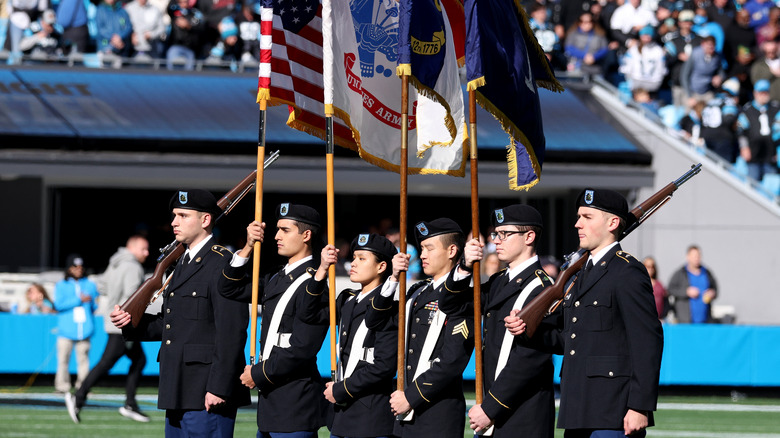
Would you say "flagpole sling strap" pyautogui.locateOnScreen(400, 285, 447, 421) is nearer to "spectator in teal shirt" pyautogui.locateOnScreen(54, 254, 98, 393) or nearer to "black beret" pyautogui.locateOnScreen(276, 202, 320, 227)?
"black beret" pyautogui.locateOnScreen(276, 202, 320, 227)

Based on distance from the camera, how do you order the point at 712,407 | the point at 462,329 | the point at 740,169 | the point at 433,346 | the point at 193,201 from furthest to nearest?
the point at 740,169, the point at 712,407, the point at 193,201, the point at 433,346, the point at 462,329

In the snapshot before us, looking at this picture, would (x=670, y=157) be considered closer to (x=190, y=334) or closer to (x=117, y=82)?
(x=117, y=82)

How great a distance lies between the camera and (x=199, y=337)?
802cm

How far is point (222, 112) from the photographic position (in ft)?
69.7

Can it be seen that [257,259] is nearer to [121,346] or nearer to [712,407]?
[121,346]

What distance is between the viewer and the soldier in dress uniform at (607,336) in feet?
21.7

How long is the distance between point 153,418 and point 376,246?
20.2 ft

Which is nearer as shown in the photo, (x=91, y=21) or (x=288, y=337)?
(x=288, y=337)

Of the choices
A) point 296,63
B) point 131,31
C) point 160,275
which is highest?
point 131,31

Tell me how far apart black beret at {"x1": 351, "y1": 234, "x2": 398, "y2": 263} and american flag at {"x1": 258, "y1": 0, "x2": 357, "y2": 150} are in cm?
94

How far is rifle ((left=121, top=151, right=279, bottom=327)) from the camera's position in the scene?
8445 mm

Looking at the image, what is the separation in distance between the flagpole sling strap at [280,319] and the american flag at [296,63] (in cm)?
108

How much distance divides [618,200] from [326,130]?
2.03 m

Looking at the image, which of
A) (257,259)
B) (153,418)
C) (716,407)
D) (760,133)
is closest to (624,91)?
(760,133)
